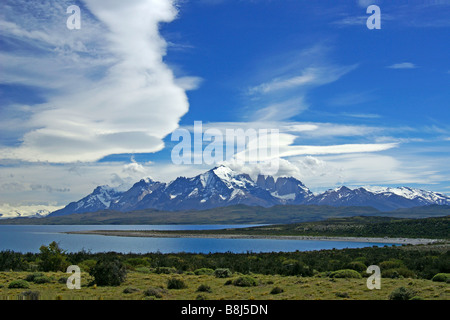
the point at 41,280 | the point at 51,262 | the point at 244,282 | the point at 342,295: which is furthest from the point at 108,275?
the point at 342,295

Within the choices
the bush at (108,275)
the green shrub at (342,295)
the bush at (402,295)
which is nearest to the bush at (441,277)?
the bush at (402,295)

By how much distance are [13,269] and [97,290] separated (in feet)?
57.0

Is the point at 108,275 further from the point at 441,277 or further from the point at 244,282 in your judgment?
the point at 441,277

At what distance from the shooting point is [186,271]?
36.3 meters

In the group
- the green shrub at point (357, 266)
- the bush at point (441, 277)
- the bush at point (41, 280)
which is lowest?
A: the green shrub at point (357, 266)

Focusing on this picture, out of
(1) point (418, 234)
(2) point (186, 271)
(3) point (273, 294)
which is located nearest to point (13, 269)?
(2) point (186, 271)

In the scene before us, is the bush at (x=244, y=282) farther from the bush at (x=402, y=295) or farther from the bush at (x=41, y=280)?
the bush at (x=41, y=280)

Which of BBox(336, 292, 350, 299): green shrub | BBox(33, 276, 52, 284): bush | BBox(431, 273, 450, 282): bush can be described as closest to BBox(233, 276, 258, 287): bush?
BBox(336, 292, 350, 299): green shrub

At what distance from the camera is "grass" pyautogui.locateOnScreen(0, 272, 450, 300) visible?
68.6ft

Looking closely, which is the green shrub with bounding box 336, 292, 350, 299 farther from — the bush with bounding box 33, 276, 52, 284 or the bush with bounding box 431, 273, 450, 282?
the bush with bounding box 33, 276, 52, 284

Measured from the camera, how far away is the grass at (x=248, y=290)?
20906 mm
